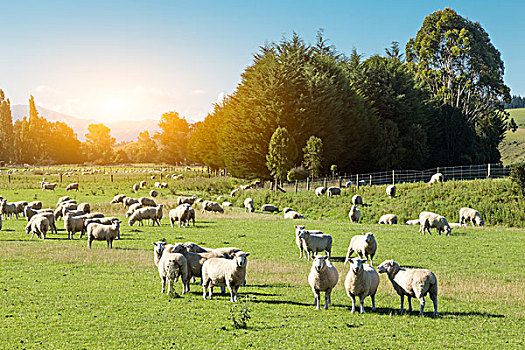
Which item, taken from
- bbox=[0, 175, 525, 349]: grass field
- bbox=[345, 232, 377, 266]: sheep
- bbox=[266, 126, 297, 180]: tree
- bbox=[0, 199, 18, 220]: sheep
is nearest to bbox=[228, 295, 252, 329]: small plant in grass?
bbox=[0, 175, 525, 349]: grass field

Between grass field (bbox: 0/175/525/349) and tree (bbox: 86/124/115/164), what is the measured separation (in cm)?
14427

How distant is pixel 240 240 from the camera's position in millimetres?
24062

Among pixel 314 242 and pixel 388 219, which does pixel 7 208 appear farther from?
pixel 388 219

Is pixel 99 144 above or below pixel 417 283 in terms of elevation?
A: above

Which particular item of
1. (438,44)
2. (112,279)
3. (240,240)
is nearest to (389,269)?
(112,279)

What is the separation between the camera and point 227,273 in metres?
12.4

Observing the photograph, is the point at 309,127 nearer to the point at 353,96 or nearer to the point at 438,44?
the point at 353,96

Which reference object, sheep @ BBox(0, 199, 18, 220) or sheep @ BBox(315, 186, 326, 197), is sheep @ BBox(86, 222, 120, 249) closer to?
sheep @ BBox(0, 199, 18, 220)

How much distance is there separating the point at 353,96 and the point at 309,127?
815 centimetres

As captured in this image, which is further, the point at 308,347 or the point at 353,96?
the point at 353,96

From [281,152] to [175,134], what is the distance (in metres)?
101

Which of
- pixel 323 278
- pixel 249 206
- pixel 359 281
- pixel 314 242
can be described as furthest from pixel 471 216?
pixel 323 278

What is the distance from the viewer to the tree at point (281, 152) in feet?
170

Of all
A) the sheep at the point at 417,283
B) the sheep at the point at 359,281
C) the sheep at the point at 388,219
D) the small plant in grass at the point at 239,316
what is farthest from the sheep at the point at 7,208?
the sheep at the point at 417,283
